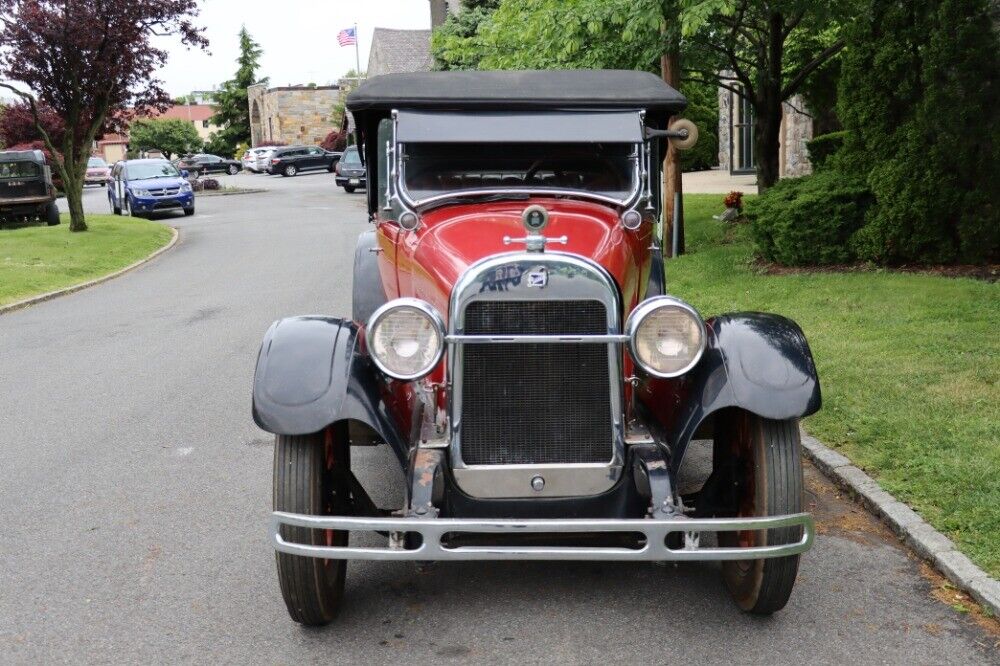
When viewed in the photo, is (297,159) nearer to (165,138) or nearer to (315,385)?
(165,138)

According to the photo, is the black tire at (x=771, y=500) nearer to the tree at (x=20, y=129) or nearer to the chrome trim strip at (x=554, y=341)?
the chrome trim strip at (x=554, y=341)

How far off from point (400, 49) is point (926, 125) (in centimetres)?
4916

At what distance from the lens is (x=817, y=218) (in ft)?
37.6

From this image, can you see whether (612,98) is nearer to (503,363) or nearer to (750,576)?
(503,363)

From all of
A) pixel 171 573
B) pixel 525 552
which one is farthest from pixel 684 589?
pixel 171 573

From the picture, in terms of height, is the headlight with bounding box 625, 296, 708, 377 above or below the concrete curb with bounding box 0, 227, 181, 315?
above

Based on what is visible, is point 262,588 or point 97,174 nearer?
point 262,588

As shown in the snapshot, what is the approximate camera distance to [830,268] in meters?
11.6

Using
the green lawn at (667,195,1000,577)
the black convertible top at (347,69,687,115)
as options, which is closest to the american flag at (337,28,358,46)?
the green lawn at (667,195,1000,577)

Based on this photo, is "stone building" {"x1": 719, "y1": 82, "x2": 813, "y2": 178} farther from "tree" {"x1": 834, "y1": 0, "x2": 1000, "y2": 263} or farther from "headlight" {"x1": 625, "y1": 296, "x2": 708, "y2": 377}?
"headlight" {"x1": 625, "y1": 296, "x2": 708, "y2": 377}

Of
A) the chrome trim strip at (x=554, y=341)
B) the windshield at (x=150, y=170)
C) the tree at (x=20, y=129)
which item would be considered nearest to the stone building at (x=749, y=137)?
the windshield at (x=150, y=170)

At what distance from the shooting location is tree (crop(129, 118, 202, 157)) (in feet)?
246

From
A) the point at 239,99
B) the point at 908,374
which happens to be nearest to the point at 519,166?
the point at 908,374

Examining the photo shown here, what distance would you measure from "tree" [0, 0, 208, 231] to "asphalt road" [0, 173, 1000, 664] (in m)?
15.4
